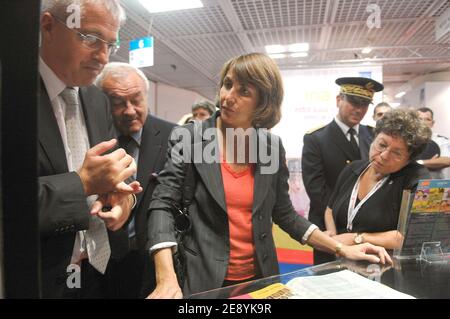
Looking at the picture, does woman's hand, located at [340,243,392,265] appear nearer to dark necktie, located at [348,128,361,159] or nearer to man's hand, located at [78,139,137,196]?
man's hand, located at [78,139,137,196]

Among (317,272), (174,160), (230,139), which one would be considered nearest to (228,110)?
(230,139)

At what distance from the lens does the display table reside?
79cm

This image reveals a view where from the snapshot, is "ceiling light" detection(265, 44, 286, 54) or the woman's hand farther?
"ceiling light" detection(265, 44, 286, 54)

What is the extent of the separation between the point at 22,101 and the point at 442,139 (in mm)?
2288

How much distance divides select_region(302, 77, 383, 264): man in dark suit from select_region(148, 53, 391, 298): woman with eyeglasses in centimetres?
81

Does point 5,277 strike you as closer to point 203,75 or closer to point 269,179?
point 269,179

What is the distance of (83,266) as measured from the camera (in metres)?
0.94

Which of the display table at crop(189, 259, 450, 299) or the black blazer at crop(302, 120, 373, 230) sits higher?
the black blazer at crop(302, 120, 373, 230)

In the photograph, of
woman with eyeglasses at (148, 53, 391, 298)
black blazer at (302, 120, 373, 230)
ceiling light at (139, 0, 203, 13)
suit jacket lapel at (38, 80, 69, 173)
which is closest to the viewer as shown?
suit jacket lapel at (38, 80, 69, 173)

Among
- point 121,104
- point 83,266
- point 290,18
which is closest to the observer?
point 83,266

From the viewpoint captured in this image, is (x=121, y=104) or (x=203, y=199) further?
(x=121, y=104)

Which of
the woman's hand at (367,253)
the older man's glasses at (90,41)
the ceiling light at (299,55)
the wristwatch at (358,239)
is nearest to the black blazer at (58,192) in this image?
the older man's glasses at (90,41)

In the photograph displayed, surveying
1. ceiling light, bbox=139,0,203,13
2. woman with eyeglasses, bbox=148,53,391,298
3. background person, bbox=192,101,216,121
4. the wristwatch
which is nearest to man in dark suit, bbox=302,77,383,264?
the wristwatch

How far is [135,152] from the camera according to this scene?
130 cm
